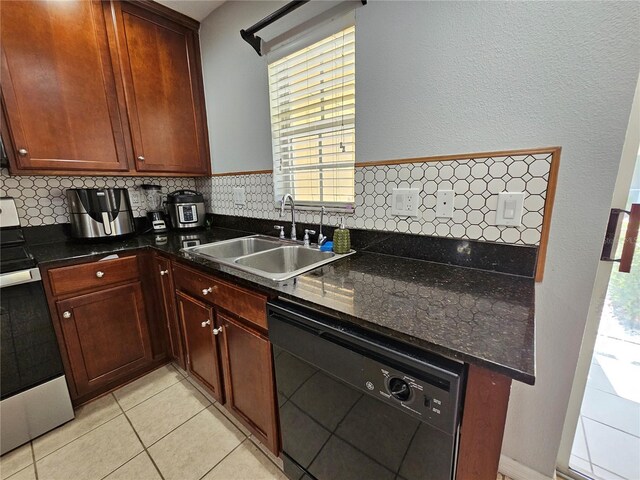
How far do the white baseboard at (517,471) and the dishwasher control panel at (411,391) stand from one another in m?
0.91

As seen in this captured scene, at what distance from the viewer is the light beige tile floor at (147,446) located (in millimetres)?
1214

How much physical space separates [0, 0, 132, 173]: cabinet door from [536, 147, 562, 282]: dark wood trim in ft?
7.51

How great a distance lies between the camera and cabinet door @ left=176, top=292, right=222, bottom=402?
4.50 feet

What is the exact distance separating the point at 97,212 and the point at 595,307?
2481 millimetres

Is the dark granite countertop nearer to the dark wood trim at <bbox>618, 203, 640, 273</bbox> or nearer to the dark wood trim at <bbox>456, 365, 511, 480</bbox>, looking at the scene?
the dark wood trim at <bbox>456, 365, 511, 480</bbox>

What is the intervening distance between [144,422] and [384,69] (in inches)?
85.4

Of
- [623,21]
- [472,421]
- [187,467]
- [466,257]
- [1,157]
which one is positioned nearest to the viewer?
[472,421]

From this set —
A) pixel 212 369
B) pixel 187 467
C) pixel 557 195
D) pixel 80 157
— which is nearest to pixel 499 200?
pixel 557 195

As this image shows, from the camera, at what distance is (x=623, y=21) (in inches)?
30.1

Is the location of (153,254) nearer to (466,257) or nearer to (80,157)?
(80,157)

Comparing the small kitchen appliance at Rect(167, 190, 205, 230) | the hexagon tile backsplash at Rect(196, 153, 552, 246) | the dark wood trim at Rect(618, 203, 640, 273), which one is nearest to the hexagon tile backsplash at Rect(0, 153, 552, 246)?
the hexagon tile backsplash at Rect(196, 153, 552, 246)

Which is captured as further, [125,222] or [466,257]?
[125,222]

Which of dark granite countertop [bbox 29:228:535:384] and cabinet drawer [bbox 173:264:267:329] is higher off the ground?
dark granite countertop [bbox 29:228:535:384]

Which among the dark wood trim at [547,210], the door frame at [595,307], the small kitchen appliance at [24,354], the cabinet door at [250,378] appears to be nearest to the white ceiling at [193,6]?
the small kitchen appliance at [24,354]
